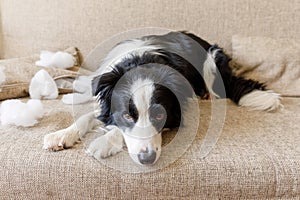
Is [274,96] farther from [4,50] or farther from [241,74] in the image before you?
[4,50]

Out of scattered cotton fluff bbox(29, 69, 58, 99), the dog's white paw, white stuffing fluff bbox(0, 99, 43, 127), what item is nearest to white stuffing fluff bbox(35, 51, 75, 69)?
scattered cotton fluff bbox(29, 69, 58, 99)

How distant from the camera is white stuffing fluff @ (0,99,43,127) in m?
1.34

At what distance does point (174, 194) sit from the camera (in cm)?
113

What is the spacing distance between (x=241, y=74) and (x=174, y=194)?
35.5 inches

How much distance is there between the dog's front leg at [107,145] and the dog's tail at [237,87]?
67 cm

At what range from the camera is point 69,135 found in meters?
1.24

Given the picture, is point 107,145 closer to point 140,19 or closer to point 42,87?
point 42,87

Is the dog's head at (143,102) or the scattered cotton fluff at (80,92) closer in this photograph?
the dog's head at (143,102)

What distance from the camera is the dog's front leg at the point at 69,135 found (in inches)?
46.9

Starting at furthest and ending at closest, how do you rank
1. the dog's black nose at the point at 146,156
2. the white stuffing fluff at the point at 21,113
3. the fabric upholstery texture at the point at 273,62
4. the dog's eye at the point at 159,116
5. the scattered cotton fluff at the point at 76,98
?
the fabric upholstery texture at the point at 273,62 < the scattered cotton fluff at the point at 76,98 < the white stuffing fluff at the point at 21,113 < the dog's eye at the point at 159,116 < the dog's black nose at the point at 146,156

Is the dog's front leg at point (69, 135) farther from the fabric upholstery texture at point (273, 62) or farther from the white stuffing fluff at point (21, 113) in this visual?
the fabric upholstery texture at point (273, 62)

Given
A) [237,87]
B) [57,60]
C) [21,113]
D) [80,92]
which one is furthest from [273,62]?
[21,113]

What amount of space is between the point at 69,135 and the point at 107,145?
5.5 inches

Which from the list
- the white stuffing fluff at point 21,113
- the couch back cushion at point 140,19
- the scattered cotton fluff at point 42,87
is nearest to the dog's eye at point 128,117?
the white stuffing fluff at point 21,113
